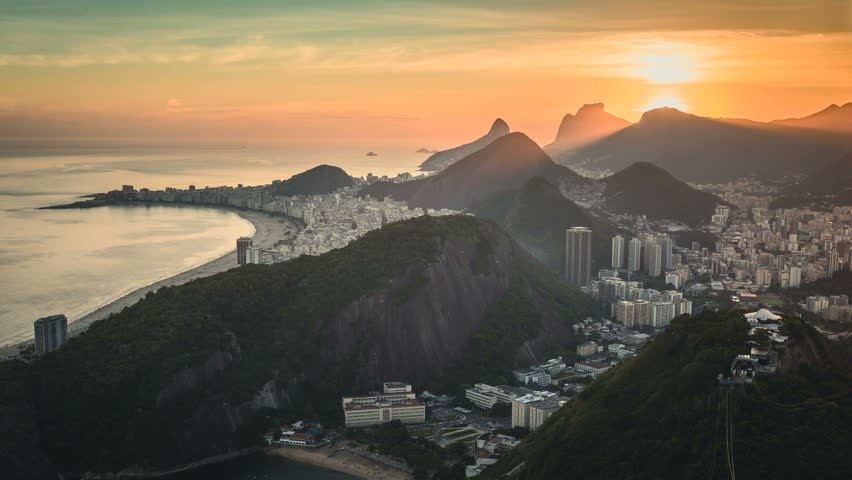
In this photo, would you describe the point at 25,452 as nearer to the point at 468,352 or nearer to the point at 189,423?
the point at 189,423

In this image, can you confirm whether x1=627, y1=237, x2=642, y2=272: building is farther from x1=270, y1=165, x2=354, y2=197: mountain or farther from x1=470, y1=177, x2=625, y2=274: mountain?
x1=270, y1=165, x2=354, y2=197: mountain

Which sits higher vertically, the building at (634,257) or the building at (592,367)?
the building at (634,257)

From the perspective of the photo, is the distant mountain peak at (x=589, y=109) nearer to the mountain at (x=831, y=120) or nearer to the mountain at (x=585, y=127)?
the mountain at (x=585, y=127)

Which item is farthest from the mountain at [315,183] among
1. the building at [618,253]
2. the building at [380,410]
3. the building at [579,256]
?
the building at [380,410]

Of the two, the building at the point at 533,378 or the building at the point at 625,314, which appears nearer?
the building at the point at 533,378

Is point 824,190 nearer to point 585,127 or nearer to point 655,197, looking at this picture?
point 655,197

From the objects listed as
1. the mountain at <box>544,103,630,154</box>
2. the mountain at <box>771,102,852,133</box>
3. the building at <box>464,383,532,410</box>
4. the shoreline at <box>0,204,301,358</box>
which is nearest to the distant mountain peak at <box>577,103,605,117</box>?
the mountain at <box>544,103,630,154</box>

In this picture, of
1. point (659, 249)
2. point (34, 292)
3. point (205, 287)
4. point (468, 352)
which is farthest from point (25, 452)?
point (659, 249)

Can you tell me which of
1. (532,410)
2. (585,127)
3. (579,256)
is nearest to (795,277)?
(579,256)
